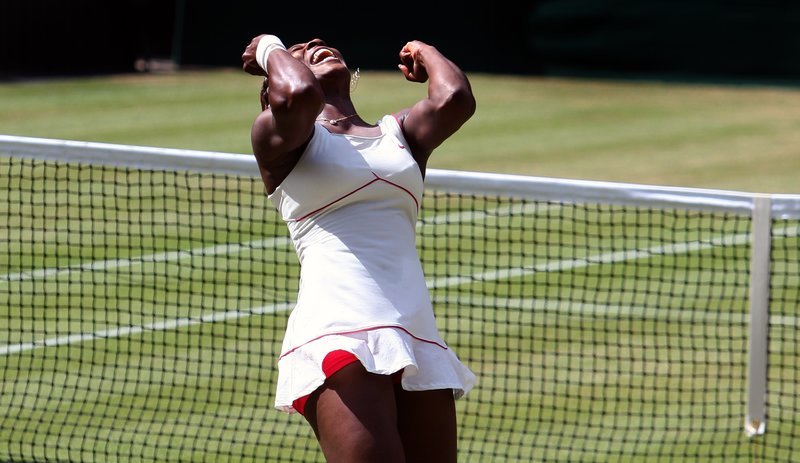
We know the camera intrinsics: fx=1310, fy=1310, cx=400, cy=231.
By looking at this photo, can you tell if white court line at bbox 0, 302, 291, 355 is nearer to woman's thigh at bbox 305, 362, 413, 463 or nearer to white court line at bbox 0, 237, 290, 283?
white court line at bbox 0, 237, 290, 283

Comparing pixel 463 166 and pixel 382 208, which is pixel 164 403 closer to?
pixel 382 208

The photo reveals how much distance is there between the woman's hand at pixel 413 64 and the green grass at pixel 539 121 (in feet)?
33.0

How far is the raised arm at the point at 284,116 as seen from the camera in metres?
4.29

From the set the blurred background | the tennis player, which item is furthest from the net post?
the blurred background

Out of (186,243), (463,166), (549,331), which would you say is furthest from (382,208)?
(463,166)

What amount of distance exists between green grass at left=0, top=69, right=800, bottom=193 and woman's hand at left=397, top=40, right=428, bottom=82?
10.1m

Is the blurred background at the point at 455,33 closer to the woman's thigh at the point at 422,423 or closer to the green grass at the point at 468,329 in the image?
the green grass at the point at 468,329

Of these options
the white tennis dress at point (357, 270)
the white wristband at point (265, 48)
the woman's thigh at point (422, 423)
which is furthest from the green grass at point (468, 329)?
the white wristband at point (265, 48)

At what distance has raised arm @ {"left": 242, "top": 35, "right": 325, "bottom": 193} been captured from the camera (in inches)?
169

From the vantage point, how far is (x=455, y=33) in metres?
22.8

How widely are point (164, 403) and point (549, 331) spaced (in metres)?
2.84

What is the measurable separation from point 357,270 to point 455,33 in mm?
18764

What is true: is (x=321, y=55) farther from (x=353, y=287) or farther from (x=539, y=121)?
(x=539, y=121)

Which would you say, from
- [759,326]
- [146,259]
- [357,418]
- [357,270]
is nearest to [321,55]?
[357,270]
